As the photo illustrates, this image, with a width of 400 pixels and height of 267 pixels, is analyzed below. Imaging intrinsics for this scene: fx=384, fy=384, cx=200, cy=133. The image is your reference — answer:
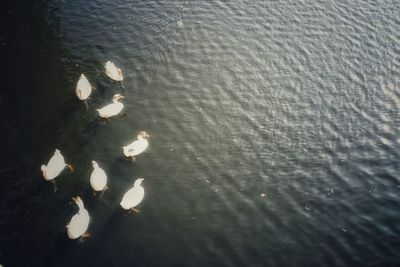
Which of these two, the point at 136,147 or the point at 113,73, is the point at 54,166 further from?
the point at 113,73

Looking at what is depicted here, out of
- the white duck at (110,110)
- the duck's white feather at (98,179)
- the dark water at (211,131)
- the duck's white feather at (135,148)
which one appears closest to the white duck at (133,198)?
the dark water at (211,131)

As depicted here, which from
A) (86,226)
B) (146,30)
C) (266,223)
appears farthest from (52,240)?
(146,30)

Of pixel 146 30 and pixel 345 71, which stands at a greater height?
pixel 146 30

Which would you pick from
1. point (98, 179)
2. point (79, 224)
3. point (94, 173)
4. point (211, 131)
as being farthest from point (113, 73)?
point (79, 224)

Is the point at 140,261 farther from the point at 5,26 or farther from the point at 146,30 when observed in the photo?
the point at 5,26


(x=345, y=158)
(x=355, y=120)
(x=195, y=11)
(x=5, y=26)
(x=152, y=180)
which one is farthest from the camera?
(x=195, y=11)

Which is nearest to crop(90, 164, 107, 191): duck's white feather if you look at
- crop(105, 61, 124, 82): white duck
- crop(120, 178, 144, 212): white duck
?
crop(120, 178, 144, 212): white duck
